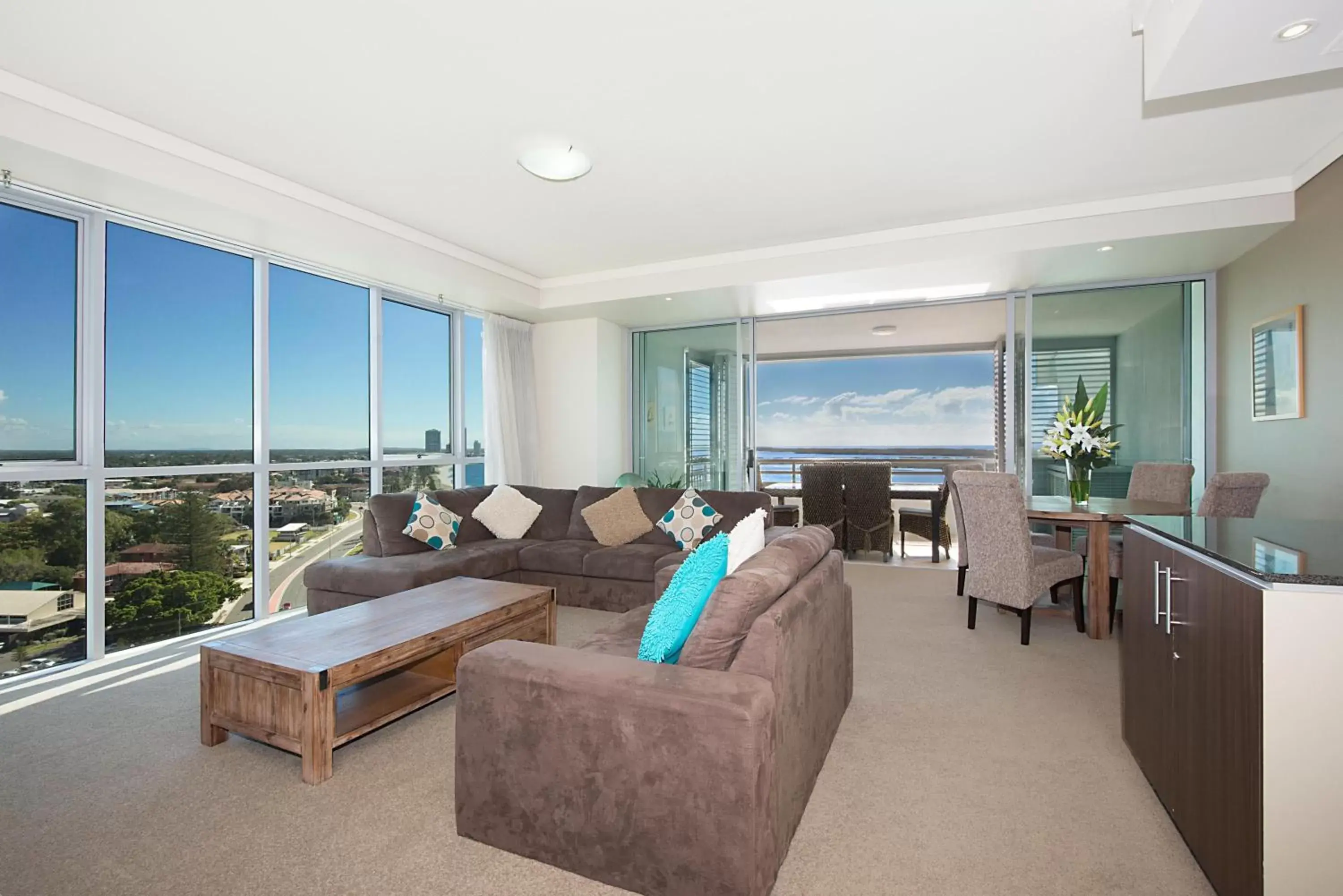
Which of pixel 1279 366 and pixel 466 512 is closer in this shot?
pixel 1279 366

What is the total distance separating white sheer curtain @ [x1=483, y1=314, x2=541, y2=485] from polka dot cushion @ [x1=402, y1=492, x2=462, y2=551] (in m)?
1.35

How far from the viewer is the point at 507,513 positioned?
506cm

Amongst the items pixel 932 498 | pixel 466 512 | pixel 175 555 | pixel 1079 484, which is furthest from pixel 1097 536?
pixel 175 555

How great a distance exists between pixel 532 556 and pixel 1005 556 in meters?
3.02

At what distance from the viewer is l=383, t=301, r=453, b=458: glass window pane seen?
18.1 feet

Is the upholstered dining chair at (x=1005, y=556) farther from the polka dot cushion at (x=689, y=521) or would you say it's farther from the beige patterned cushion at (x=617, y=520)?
the beige patterned cushion at (x=617, y=520)

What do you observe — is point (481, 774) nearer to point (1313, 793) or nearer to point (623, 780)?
point (623, 780)

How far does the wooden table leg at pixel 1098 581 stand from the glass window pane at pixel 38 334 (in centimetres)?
568

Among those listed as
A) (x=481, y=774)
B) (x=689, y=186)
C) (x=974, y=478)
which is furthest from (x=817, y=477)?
(x=481, y=774)

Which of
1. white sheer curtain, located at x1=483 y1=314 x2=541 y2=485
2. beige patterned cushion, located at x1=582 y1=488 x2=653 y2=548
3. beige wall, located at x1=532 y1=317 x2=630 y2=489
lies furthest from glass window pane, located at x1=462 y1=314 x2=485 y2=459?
beige patterned cushion, located at x1=582 y1=488 x2=653 y2=548

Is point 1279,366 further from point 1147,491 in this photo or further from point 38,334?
point 38,334

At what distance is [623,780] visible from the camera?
1.61 meters

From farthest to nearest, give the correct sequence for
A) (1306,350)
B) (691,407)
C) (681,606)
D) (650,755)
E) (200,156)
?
1. (691,407)
2. (1306,350)
3. (200,156)
4. (681,606)
5. (650,755)

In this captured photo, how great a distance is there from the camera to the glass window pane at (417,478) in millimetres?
5516
